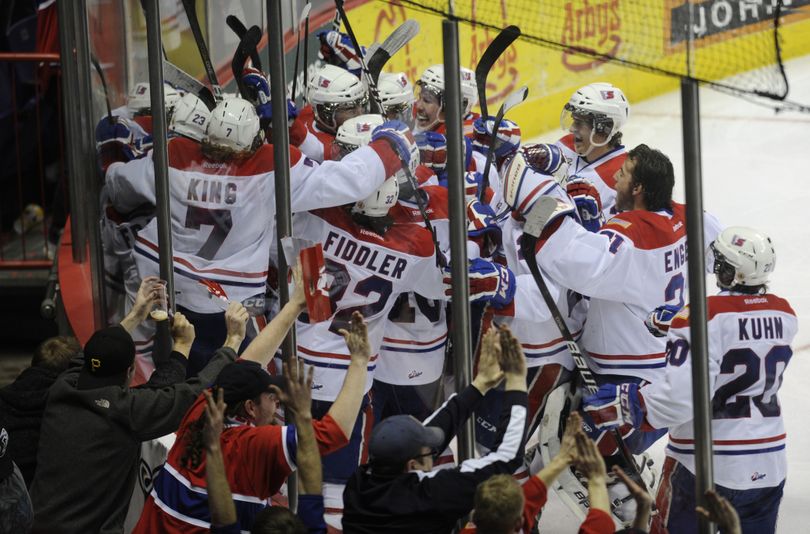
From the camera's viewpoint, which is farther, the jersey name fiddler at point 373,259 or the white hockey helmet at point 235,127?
the white hockey helmet at point 235,127

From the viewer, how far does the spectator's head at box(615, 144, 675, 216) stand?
14.4ft

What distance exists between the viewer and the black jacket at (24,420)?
4270mm

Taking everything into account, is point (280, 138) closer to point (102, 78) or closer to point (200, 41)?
point (200, 41)

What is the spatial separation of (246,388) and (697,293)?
1.09 metres

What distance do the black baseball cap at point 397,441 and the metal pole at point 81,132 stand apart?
2.33 m

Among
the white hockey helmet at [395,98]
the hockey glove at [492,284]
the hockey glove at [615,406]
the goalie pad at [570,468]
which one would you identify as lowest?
the goalie pad at [570,468]

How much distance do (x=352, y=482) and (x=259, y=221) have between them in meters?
1.65

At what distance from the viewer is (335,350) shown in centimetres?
484

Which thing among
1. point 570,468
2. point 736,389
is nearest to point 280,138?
point 570,468

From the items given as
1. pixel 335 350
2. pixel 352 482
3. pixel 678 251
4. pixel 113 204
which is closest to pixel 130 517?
pixel 335 350

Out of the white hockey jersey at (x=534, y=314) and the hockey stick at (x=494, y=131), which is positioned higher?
the hockey stick at (x=494, y=131)

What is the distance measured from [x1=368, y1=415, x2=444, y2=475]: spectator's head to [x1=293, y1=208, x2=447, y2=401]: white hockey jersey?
4.35 feet

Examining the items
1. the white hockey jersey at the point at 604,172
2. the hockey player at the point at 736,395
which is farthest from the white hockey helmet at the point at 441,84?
the hockey player at the point at 736,395

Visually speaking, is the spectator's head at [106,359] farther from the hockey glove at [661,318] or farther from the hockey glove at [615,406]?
the hockey glove at [661,318]
